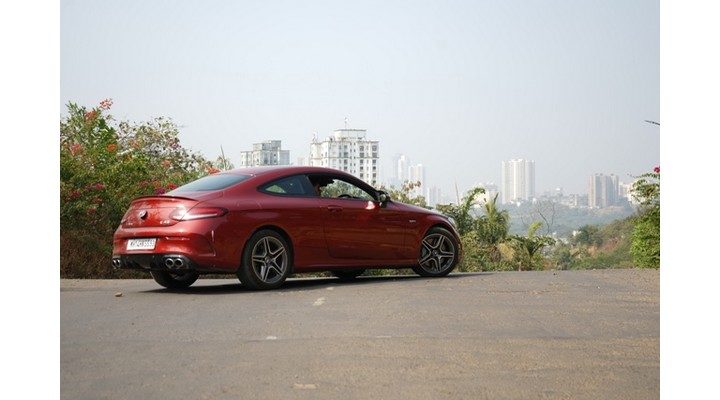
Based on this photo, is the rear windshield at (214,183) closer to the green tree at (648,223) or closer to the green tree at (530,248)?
the green tree at (648,223)

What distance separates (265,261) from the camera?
45.6 ft

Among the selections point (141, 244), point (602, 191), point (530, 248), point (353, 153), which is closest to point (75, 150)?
point (141, 244)

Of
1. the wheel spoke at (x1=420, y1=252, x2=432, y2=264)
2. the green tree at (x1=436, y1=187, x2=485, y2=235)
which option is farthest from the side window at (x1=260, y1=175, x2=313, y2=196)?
the green tree at (x1=436, y1=187, x2=485, y2=235)

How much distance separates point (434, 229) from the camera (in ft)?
53.4

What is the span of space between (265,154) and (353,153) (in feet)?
31.6

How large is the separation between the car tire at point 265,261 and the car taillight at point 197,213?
0.56m

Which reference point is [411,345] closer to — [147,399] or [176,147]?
[147,399]

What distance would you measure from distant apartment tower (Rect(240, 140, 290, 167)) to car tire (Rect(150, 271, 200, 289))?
42.0 metres

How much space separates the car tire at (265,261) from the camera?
44.9ft

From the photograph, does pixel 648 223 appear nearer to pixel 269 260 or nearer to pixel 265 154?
pixel 269 260

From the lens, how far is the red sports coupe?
1338cm

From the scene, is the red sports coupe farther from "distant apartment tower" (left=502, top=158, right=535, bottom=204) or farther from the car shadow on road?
"distant apartment tower" (left=502, top=158, right=535, bottom=204)
